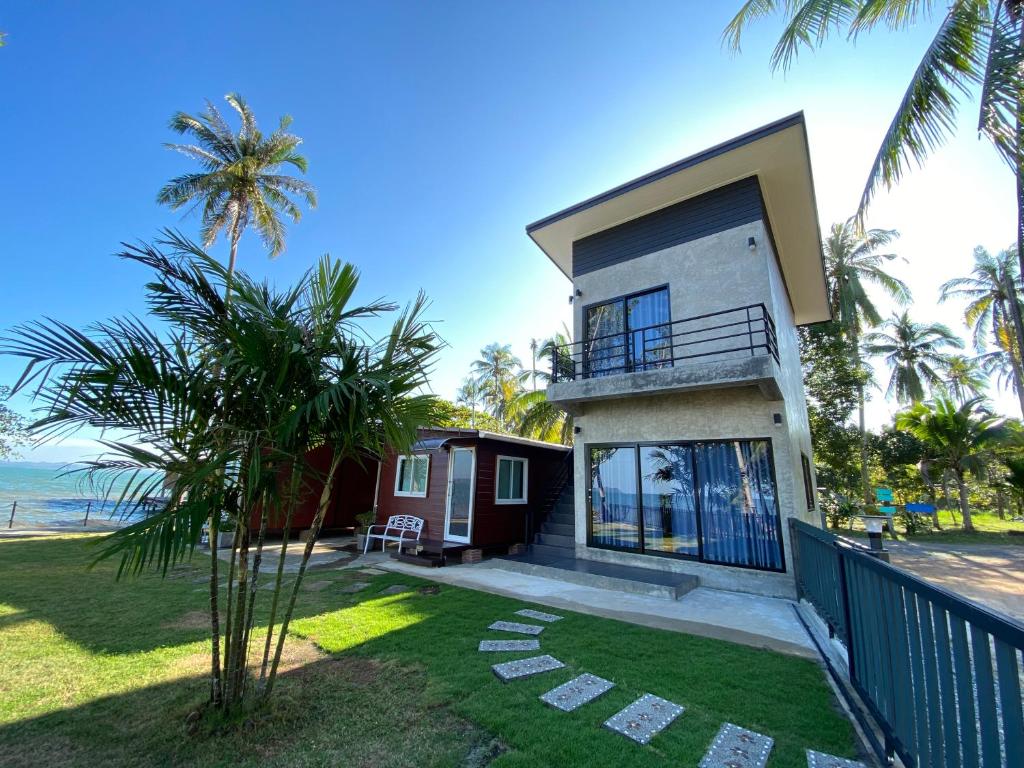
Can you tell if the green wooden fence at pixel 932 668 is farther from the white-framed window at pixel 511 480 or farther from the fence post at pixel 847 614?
the white-framed window at pixel 511 480

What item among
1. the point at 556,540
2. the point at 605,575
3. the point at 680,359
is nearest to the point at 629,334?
the point at 680,359

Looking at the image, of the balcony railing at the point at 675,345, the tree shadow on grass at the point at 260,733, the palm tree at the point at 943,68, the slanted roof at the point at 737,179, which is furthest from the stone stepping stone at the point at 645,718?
the slanted roof at the point at 737,179

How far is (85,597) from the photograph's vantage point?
18.8 feet

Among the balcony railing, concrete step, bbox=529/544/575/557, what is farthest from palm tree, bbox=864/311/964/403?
concrete step, bbox=529/544/575/557

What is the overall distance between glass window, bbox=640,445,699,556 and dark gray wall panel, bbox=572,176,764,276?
14.4 ft

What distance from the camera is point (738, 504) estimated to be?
7035 mm

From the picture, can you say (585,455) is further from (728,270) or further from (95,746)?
(95,746)

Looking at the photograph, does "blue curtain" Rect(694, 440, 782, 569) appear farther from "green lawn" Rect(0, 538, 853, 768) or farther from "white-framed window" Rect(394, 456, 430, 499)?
"white-framed window" Rect(394, 456, 430, 499)

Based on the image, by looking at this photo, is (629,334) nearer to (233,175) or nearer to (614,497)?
(614,497)

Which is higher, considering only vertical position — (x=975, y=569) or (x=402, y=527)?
(x=402, y=527)

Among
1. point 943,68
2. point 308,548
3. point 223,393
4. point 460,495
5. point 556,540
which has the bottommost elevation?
point 556,540

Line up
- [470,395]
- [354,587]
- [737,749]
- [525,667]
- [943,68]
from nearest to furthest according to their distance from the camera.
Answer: [737,749], [525,667], [943,68], [354,587], [470,395]

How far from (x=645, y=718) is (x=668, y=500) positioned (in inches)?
201

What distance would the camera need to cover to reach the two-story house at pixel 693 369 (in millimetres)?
6953
